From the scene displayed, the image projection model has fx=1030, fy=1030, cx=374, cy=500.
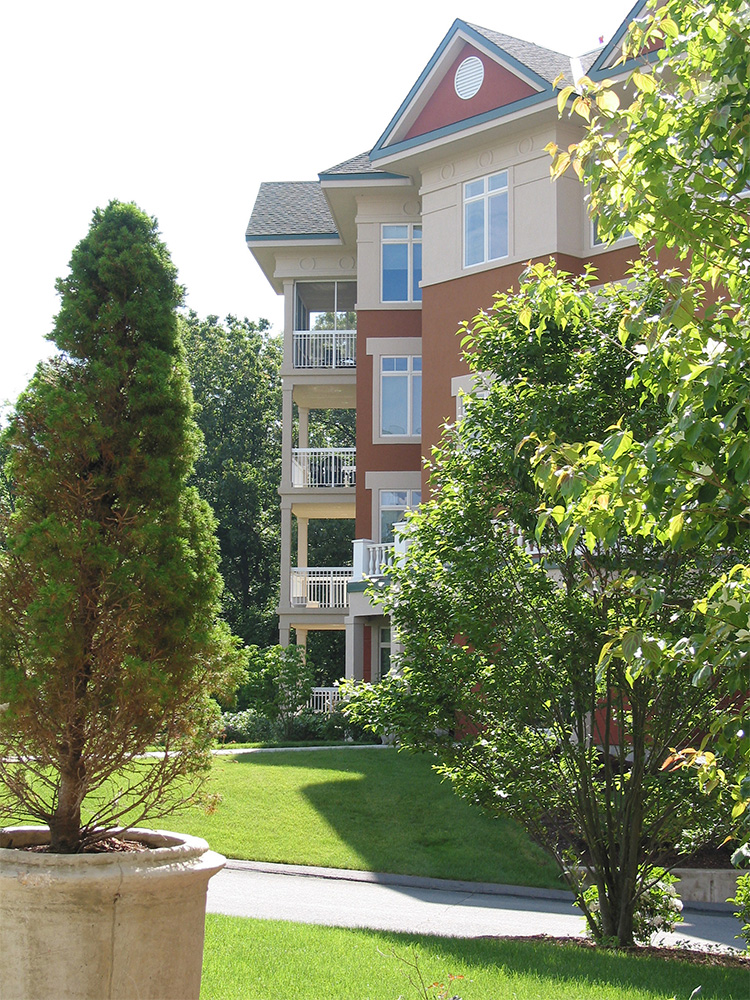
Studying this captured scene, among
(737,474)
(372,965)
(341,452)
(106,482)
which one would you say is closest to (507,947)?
(372,965)

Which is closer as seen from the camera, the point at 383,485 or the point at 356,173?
the point at 356,173

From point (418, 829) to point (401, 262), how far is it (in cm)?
1522

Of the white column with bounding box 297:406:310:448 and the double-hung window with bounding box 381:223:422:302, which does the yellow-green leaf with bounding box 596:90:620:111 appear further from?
the white column with bounding box 297:406:310:448

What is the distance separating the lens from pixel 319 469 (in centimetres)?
3039

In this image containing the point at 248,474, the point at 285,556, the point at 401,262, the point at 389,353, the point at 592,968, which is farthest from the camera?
the point at 248,474

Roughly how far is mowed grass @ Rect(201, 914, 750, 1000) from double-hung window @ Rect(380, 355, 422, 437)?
18152mm

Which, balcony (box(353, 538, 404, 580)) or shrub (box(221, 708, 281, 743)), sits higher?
balcony (box(353, 538, 404, 580))

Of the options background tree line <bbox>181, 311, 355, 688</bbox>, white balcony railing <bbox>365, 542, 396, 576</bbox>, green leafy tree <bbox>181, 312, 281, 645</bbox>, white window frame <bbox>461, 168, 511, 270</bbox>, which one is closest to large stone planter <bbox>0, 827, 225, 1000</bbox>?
white window frame <bbox>461, 168, 511, 270</bbox>

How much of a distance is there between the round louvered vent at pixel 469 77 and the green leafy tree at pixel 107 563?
17.4 m

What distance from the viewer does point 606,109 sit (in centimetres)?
455

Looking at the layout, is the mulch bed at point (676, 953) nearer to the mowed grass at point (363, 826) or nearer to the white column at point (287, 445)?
the mowed grass at point (363, 826)

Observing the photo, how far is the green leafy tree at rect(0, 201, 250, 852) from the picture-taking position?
527 cm

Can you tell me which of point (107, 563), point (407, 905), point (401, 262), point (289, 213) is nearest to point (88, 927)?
point (107, 563)

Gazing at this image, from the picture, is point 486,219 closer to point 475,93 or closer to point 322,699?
point 475,93
